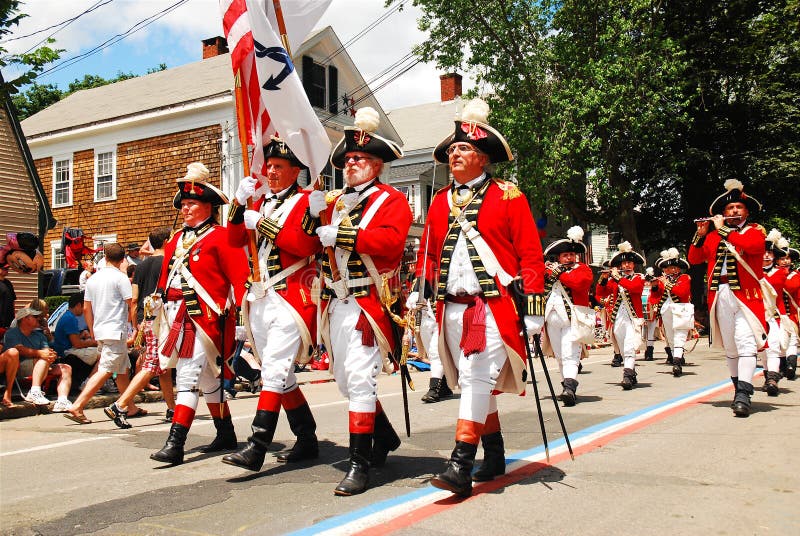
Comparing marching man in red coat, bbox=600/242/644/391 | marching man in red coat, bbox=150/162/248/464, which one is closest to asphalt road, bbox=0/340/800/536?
marching man in red coat, bbox=150/162/248/464

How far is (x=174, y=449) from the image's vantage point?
19.3 ft

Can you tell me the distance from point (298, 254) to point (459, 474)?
1.91 m

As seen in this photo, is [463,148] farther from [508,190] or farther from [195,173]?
[195,173]

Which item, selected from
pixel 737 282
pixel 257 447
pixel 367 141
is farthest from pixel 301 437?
pixel 737 282

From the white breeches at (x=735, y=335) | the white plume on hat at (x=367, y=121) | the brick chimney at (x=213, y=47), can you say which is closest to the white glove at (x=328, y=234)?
the white plume on hat at (x=367, y=121)

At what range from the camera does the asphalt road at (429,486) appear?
4215 mm

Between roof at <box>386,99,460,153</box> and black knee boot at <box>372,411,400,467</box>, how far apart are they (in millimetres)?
28588

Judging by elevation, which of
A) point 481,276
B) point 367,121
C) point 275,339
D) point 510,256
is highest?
point 367,121

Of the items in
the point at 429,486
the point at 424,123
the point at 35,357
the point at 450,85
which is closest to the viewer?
the point at 429,486

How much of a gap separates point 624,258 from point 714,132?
1911 centimetres

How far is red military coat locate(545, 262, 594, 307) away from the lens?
9.87 m

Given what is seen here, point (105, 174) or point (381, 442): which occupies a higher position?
point (105, 174)

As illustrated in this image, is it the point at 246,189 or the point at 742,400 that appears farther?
the point at 742,400

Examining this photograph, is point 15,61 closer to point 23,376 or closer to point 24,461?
point 23,376
